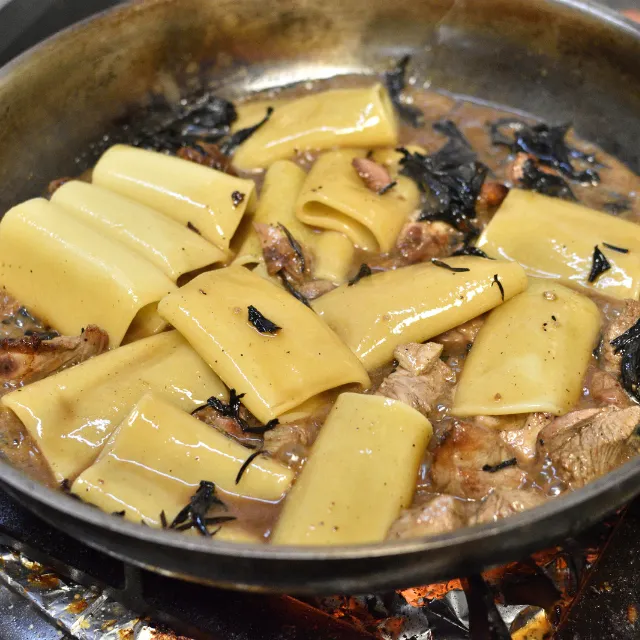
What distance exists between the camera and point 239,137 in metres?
4.45

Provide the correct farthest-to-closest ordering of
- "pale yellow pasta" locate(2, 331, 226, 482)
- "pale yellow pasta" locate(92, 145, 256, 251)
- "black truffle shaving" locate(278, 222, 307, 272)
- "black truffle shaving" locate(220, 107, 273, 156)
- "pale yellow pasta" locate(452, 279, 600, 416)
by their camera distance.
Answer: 1. "black truffle shaving" locate(220, 107, 273, 156)
2. "pale yellow pasta" locate(92, 145, 256, 251)
3. "black truffle shaving" locate(278, 222, 307, 272)
4. "pale yellow pasta" locate(452, 279, 600, 416)
5. "pale yellow pasta" locate(2, 331, 226, 482)

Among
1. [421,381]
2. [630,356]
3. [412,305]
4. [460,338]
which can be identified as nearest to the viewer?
[421,381]

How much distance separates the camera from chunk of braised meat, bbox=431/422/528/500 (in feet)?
8.75

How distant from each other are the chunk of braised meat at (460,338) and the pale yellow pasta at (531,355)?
75mm

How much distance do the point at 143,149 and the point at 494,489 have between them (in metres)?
2.83

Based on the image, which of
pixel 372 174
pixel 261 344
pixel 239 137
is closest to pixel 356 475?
pixel 261 344

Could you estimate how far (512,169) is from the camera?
412 cm

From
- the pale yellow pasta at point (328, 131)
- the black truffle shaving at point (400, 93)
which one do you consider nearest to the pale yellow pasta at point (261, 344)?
the pale yellow pasta at point (328, 131)

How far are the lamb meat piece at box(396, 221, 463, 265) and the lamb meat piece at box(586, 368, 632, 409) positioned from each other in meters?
1.00

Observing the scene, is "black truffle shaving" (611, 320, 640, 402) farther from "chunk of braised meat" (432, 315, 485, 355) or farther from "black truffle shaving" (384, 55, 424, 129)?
"black truffle shaving" (384, 55, 424, 129)

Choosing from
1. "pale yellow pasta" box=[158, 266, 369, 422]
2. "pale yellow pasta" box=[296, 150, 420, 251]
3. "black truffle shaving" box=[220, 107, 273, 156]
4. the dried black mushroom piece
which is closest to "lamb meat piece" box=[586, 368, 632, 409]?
"pale yellow pasta" box=[158, 266, 369, 422]

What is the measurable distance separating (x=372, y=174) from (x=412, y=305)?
3.56 feet

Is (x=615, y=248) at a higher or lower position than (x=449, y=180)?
lower

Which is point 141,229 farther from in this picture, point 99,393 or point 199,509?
point 199,509
